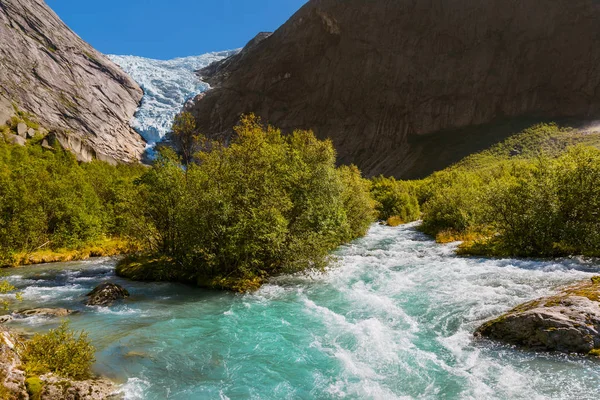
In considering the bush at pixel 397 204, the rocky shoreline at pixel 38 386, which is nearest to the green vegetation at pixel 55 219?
the rocky shoreline at pixel 38 386

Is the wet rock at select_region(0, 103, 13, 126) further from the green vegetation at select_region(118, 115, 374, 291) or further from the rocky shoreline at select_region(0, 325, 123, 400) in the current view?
the rocky shoreline at select_region(0, 325, 123, 400)

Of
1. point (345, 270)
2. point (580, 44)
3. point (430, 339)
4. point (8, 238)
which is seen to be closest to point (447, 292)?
point (430, 339)

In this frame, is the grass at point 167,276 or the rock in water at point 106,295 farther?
the grass at point 167,276

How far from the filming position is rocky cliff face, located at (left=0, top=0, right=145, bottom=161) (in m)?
141

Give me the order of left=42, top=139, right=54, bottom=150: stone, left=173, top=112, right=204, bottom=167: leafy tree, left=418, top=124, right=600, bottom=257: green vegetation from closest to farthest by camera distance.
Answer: left=418, top=124, right=600, bottom=257: green vegetation → left=173, top=112, right=204, bottom=167: leafy tree → left=42, top=139, right=54, bottom=150: stone

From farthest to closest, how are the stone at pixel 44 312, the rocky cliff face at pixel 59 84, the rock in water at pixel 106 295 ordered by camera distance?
the rocky cliff face at pixel 59 84 → the rock in water at pixel 106 295 → the stone at pixel 44 312

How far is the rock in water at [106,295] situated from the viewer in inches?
742

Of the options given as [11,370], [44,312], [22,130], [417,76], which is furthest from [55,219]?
[417,76]

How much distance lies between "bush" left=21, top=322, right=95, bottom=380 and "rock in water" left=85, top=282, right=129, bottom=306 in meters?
8.27

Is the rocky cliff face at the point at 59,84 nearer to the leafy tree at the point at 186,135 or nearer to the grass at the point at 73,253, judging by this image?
the grass at the point at 73,253

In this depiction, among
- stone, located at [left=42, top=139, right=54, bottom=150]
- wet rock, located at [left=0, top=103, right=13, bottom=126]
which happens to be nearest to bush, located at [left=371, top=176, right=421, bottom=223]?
stone, located at [left=42, top=139, right=54, bottom=150]

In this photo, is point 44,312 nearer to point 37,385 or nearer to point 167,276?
point 167,276

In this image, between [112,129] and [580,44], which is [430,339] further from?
[112,129]

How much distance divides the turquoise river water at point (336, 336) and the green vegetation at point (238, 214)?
163cm
